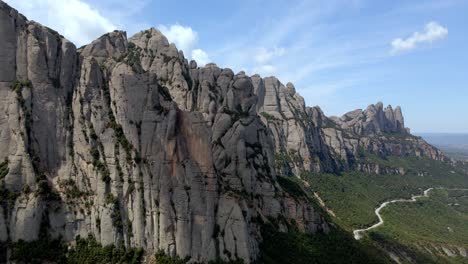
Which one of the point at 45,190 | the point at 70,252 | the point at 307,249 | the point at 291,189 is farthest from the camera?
the point at 291,189

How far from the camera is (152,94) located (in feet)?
221

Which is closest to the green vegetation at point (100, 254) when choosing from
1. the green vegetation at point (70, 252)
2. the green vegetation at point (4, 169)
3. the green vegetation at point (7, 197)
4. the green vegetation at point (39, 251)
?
the green vegetation at point (70, 252)

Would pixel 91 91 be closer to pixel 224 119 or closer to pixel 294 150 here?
pixel 224 119

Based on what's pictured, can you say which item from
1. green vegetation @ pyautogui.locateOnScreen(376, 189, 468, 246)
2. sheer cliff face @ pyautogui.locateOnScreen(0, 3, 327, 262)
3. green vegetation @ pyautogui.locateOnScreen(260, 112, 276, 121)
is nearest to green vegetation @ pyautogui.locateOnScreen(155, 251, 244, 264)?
sheer cliff face @ pyautogui.locateOnScreen(0, 3, 327, 262)

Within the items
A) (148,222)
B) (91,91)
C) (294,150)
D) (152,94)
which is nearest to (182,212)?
(148,222)

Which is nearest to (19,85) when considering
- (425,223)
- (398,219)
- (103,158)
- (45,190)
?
(45,190)

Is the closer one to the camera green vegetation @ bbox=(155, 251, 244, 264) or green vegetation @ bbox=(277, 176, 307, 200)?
green vegetation @ bbox=(155, 251, 244, 264)

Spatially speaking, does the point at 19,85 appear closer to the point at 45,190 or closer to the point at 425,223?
the point at 45,190

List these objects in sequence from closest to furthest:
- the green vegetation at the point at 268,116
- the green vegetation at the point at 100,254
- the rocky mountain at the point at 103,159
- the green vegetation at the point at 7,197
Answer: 1. the green vegetation at the point at 7,197
2. the green vegetation at the point at 100,254
3. the rocky mountain at the point at 103,159
4. the green vegetation at the point at 268,116

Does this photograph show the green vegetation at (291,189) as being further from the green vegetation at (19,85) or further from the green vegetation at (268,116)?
the green vegetation at (268,116)

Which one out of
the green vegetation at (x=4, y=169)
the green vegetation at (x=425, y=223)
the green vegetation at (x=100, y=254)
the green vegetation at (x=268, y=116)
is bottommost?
the green vegetation at (x=425, y=223)

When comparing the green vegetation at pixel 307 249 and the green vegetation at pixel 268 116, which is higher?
the green vegetation at pixel 268 116

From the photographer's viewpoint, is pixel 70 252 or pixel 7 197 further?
pixel 70 252

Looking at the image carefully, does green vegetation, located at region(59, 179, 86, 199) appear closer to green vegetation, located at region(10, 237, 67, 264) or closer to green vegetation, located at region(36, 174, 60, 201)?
green vegetation, located at region(36, 174, 60, 201)
